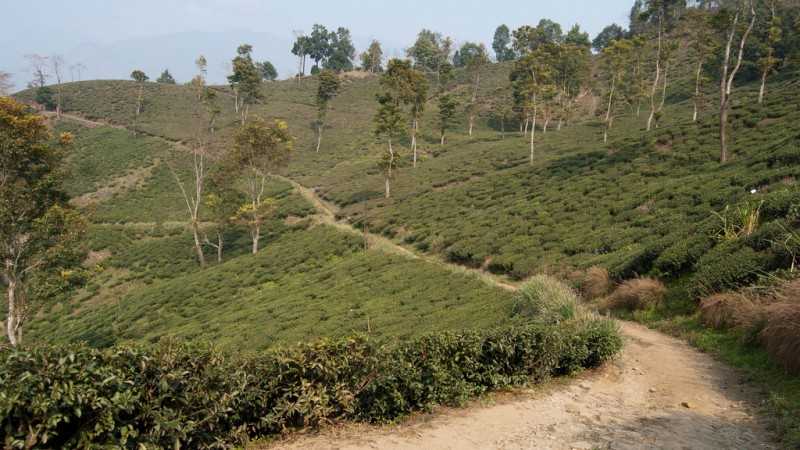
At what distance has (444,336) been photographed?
8227mm

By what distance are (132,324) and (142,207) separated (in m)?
34.8

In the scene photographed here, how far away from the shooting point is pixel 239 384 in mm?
6305

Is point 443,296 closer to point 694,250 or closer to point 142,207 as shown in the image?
point 694,250

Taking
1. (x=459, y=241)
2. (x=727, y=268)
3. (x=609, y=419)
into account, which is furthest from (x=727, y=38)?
(x=609, y=419)

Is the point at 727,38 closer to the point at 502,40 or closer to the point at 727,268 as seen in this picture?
the point at 727,268

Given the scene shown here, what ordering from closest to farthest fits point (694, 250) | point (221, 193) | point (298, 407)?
point (298, 407)
point (694, 250)
point (221, 193)

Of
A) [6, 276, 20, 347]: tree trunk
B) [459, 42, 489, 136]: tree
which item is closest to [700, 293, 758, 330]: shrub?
[6, 276, 20, 347]: tree trunk

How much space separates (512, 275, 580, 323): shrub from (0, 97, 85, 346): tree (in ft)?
75.0

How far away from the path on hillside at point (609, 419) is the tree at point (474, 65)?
244ft

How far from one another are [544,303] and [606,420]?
5.79m

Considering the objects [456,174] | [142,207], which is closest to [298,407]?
[456,174]

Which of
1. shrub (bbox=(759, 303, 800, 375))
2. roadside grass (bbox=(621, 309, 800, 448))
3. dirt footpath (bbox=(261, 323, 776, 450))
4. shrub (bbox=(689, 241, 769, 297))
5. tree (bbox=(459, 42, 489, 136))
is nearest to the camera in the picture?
dirt footpath (bbox=(261, 323, 776, 450))

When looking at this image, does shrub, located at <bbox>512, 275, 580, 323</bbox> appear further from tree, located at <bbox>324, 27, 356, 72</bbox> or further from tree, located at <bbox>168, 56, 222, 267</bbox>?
tree, located at <bbox>324, 27, 356, 72</bbox>

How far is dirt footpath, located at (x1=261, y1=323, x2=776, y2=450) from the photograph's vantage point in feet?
21.7
